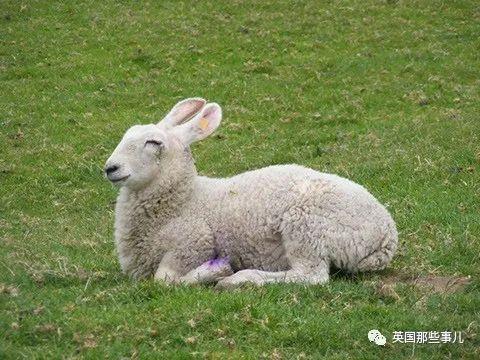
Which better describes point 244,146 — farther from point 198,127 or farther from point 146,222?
point 146,222

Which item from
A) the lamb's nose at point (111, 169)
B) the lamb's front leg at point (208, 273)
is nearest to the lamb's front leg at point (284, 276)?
the lamb's front leg at point (208, 273)

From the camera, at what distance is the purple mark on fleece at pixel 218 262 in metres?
7.65

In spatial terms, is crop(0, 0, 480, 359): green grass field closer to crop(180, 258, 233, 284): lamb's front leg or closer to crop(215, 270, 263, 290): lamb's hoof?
crop(215, 270, 263, 290): lamb's hoof

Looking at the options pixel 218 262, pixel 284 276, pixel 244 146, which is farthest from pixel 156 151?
pixel 244 146

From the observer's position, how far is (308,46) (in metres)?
22.4

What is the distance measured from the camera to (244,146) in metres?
15.8

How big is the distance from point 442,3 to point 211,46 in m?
7.37

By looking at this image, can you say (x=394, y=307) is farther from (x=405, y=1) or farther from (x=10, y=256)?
(x=405, y=1)

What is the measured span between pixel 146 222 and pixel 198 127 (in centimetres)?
110

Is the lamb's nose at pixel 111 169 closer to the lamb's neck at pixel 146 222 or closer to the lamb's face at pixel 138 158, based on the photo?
the lamb's face at pixel 138 158

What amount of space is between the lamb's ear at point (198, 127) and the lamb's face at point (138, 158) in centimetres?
36

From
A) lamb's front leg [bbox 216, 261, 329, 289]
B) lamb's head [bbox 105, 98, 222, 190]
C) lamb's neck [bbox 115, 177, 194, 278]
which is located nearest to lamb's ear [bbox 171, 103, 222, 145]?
lamb's head [bbox 105, 98, 222, 190]

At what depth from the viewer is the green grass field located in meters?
6.10

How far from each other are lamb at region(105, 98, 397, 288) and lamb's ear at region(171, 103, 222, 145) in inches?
6.0
